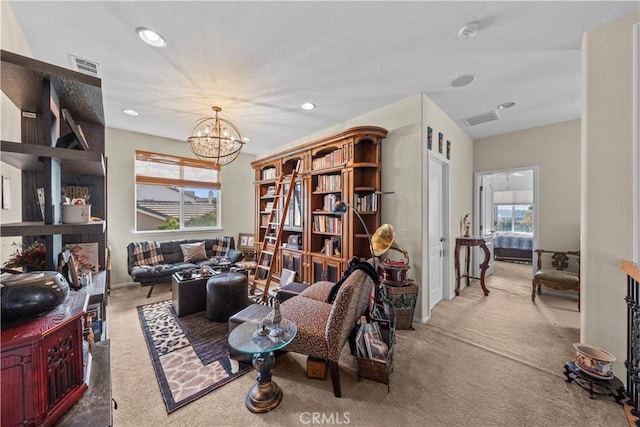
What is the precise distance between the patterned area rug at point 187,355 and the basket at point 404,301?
1.70 m

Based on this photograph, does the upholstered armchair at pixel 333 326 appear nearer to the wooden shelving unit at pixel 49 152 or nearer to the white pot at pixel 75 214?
the wooden shelving unit at pixel 49 152

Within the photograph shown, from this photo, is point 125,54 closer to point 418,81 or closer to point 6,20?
point 6,20

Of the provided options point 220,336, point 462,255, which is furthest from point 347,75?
point 462,255

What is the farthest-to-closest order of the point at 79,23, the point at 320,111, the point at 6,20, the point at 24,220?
the point at 320,111 → the point at 79,23 → the point at 6,20 → the point at 24,220

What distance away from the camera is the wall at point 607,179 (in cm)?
191

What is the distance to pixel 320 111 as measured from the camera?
3551mm

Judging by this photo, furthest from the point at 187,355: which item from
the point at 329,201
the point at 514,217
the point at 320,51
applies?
the point at 514,217

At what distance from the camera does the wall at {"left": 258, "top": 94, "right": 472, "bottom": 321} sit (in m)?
3.00

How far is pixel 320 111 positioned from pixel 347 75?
1002 millimetres

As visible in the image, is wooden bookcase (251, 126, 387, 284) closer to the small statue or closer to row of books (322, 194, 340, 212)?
row of books (322, 194, 340, 212)

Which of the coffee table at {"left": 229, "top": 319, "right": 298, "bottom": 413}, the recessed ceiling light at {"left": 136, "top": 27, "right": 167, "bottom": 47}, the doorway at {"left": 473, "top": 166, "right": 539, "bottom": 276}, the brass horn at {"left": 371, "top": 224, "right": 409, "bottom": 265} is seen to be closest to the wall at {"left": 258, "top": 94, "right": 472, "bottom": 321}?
the brass horn at {"left": 371, "top": 224, "right": 409, "bottom": 265}

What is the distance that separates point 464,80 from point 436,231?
1.92 m

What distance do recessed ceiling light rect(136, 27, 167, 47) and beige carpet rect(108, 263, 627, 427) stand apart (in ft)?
9.24

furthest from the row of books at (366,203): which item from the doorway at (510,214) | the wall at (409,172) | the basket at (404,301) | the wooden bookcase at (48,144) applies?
the doorway at (510,214)
